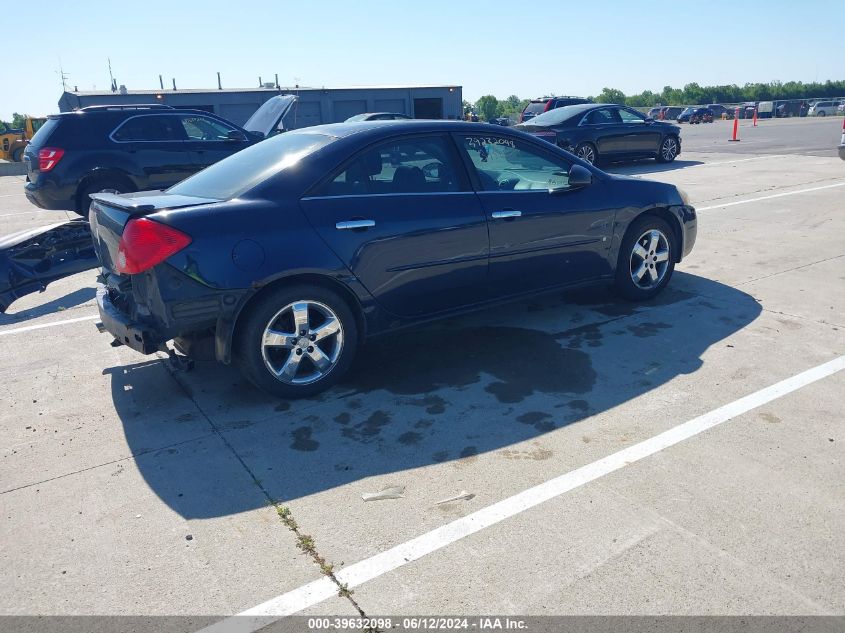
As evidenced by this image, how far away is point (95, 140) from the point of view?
1014cm

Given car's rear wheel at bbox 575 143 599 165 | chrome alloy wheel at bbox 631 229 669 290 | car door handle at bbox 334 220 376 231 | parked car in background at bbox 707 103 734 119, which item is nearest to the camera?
car door handle at bbox 334 220 376 231

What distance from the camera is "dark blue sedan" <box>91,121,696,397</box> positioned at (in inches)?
158


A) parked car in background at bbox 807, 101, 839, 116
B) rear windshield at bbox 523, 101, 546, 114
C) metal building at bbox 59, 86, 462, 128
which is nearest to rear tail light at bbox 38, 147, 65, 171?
metal building at bbox 59, 86, 462, 128

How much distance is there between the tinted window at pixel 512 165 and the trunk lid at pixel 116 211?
1.90 meters

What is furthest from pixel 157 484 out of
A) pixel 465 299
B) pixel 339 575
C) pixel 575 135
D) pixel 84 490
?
pixel 575 135

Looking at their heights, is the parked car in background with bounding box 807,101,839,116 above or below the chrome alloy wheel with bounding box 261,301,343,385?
above

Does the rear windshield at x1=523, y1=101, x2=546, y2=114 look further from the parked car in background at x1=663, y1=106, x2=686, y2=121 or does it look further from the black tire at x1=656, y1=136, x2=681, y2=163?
the parked car in background at x1=663, y1=106, x2=686, y2=121

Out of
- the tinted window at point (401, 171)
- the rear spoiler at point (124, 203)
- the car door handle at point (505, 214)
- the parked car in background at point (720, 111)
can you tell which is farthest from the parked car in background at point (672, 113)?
the rear spoiler at point (124, 203)

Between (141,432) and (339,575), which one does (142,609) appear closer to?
(339,575)

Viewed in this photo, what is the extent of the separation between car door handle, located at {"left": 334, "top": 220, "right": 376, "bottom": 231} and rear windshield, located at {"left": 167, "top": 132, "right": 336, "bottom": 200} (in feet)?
1.62

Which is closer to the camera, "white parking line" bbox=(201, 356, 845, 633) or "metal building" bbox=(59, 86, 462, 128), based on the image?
"white parking line" bbox=(201, 356, 845, 633)

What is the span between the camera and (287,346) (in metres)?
4.30

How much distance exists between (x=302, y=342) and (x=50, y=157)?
7.51 m

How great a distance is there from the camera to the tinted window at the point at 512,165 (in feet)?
16.6
